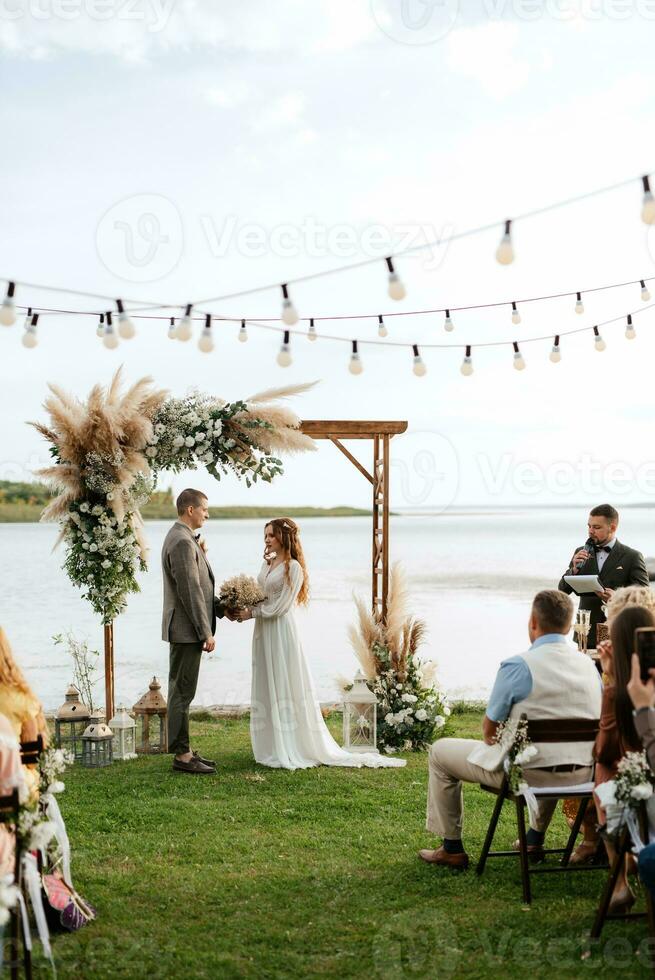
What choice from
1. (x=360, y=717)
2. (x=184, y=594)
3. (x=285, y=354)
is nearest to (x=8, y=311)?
(x=285, y=354)

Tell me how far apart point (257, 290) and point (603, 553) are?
327 centimetres

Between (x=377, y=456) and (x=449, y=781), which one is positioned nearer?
(x=449, y=781)

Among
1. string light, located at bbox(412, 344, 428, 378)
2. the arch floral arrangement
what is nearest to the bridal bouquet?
the arch floral arrangement

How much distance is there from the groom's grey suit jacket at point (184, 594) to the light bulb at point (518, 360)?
2.66m

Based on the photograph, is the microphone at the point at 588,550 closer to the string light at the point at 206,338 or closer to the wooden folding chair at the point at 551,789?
the wooden folding chair at the point at 551,789

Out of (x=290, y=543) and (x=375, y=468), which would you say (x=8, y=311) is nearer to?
(x=290, y=543)

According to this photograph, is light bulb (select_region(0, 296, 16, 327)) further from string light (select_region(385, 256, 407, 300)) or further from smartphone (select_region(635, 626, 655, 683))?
smartphone (select_region(635, 626, 655, 683))

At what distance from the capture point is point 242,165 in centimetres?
955

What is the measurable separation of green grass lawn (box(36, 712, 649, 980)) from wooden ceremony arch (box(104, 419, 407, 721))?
1.38 m

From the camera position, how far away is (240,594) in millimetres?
7121

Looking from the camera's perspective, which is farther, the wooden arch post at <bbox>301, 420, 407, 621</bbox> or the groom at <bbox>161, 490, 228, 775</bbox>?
the wooden arch post at <bbox>301, 420, 407, 621</bbox>

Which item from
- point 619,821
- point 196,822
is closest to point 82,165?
point 196,822

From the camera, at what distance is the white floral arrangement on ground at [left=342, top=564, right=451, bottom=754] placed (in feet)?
25.1

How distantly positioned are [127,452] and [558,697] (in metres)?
4.17
